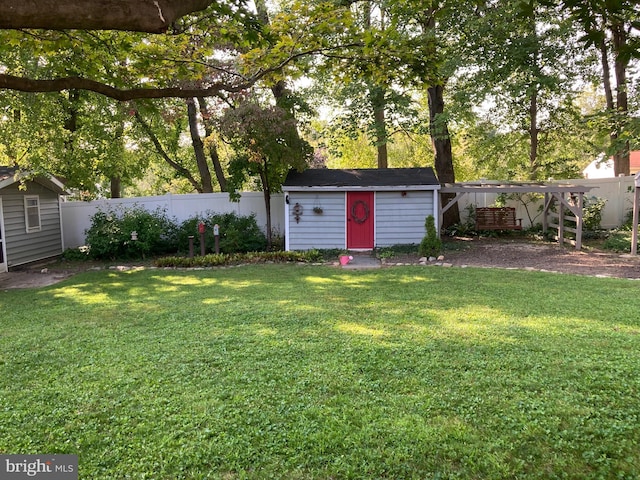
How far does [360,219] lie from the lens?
12.3 metres

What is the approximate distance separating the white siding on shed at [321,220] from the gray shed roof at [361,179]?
0.31m

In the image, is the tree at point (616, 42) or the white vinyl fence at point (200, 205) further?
the white vinyl fence at point (200, 205)

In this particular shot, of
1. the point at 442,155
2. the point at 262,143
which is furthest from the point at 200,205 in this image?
the point at 442,155

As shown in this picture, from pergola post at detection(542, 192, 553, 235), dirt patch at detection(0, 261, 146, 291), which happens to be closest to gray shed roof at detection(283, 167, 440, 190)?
pergola post at detection(542, 192, 553, 235)

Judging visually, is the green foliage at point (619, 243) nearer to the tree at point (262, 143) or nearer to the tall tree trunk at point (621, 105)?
the tall tree trunk at point (621, 105)

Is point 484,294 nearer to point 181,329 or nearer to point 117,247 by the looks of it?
point 181,329

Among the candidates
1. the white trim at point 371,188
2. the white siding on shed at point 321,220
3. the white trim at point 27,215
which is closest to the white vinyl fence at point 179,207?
the white trim at point 27,215

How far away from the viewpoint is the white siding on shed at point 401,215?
12281 millimetres

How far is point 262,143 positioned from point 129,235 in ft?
14.3

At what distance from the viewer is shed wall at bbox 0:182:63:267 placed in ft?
36.6

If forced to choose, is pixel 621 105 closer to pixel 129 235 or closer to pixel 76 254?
pixel 129 235

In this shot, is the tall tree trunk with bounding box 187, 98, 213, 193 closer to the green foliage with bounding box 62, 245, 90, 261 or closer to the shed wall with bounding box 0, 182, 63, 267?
the shed wall with bounding box 0, 182, 63, 267

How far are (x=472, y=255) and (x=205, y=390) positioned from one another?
9057 millimetres

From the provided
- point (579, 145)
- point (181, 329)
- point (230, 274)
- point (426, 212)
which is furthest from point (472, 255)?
point (579, 145)
